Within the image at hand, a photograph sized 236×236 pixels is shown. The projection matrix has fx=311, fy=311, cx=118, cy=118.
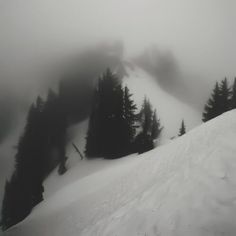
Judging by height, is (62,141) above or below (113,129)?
below

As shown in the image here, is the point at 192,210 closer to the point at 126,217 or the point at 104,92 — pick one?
the point at 126,217

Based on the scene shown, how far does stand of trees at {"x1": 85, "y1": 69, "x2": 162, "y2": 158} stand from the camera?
39344 mm

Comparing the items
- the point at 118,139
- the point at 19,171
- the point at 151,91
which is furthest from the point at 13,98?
the point at 118,139

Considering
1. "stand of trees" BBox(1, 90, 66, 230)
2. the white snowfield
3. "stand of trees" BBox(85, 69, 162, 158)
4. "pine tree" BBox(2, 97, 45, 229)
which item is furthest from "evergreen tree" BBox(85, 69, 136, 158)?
the white snowfield

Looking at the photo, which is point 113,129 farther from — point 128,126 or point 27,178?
point 27,178

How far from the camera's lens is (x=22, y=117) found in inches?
4343

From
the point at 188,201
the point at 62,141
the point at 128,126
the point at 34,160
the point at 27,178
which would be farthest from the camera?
the point at 62,141

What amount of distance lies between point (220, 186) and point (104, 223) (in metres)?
4.54

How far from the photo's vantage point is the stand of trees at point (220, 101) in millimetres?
46438

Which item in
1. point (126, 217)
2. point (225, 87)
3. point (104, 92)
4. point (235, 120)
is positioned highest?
point (126, 217)

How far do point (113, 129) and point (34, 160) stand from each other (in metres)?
15.6

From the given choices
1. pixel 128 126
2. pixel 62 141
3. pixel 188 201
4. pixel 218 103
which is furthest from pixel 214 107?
pixel 188 201

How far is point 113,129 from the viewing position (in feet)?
135

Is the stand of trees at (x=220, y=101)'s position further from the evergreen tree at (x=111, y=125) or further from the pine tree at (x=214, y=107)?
the evergreen tree at (x=111, y=125)
